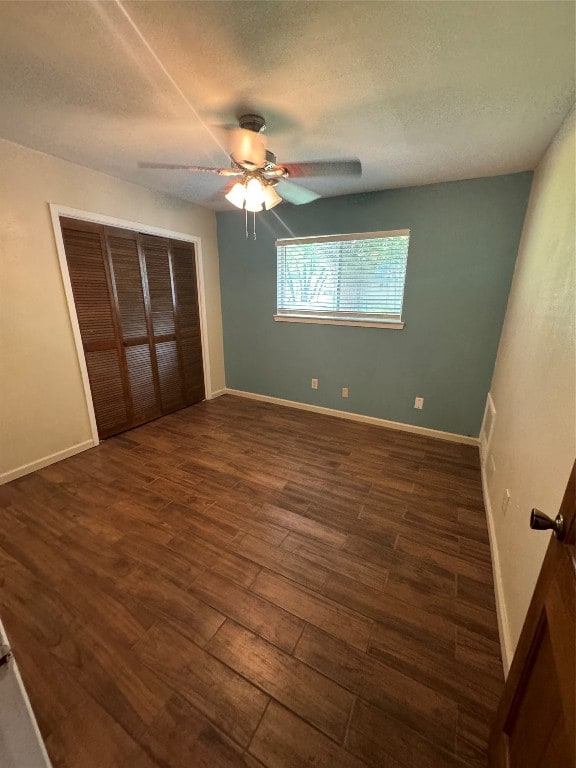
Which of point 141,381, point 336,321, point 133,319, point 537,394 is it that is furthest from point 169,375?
point 537,394

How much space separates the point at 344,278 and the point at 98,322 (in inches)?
95.9

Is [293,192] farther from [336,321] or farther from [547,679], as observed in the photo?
[547,679]

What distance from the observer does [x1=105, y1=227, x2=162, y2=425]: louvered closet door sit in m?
2.82

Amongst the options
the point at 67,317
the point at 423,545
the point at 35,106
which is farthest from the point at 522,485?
the point at 67,317

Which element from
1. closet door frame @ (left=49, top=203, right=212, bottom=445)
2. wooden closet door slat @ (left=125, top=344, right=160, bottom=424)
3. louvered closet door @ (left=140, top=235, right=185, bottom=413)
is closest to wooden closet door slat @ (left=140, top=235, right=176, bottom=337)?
louvered closet door @ (left=140, top=235, right=185, bottom=413)

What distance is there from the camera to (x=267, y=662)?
1213mm

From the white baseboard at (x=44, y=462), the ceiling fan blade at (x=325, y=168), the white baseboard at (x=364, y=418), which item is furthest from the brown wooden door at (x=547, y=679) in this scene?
the white baseboard at (x=44, y=462)

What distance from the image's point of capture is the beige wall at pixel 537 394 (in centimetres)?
108

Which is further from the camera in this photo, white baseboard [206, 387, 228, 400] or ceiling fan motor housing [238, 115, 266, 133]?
white baseboard [206, 387, 228, 400]

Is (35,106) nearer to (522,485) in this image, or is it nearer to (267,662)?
(267,662)

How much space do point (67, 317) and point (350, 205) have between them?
9.10ft

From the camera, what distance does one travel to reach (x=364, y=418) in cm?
341

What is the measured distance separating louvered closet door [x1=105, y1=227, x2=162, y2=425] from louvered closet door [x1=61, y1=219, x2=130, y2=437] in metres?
0.09

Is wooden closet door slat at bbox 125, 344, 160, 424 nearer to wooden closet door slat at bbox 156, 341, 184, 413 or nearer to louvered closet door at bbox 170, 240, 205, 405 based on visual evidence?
wooden closet door slat at bbox 156, 341, 184, 413
